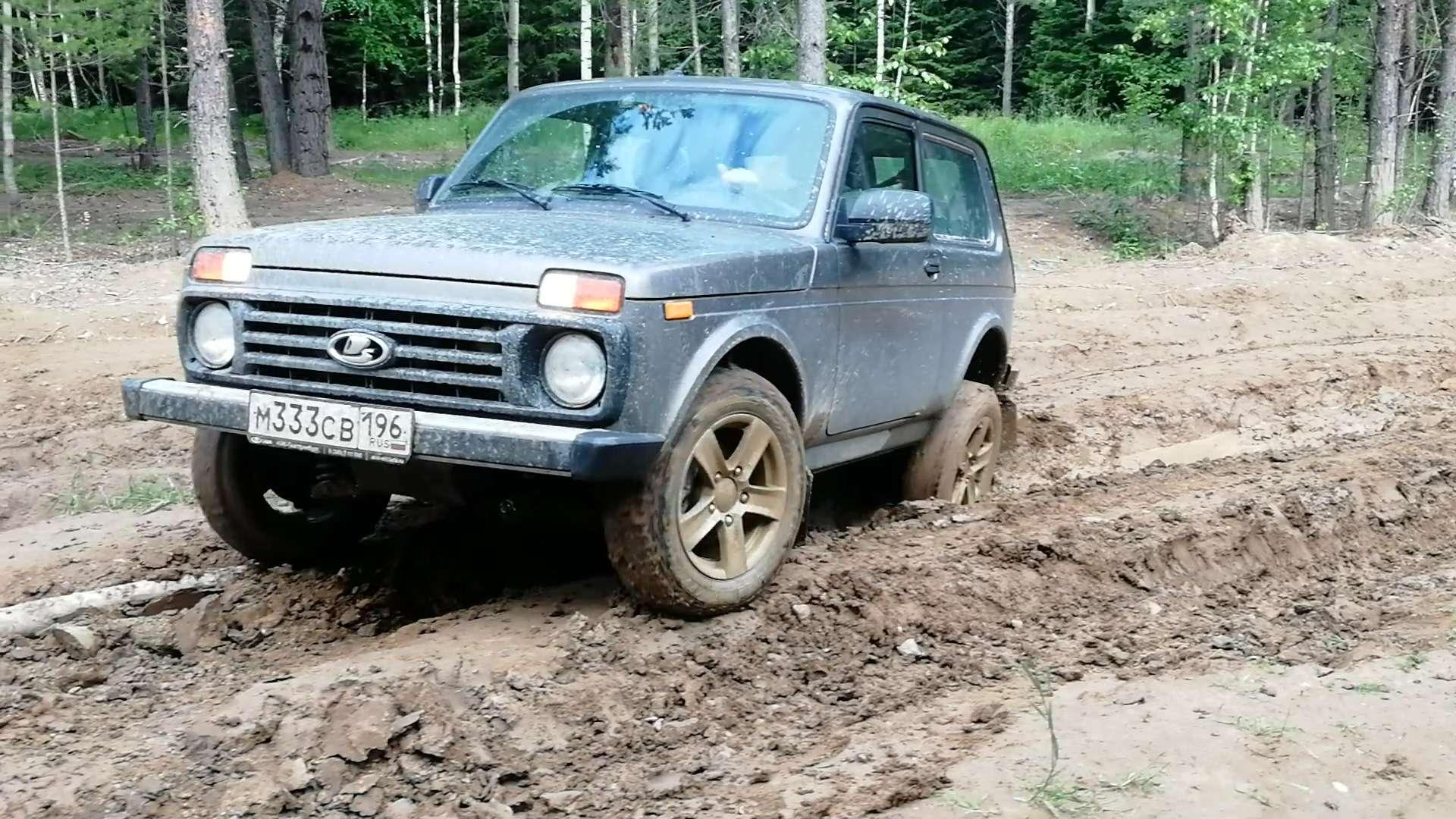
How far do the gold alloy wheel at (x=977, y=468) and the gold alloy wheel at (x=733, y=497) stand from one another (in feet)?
6.73

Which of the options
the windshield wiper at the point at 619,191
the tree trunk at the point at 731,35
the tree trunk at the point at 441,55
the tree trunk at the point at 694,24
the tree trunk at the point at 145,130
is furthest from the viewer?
the tree trunk at the point at 441,55

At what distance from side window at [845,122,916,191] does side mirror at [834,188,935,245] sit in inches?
10.9

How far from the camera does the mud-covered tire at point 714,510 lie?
13.6 feet

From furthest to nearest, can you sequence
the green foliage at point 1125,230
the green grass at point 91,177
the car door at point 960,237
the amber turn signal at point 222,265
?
the green grass at point 91,177 → the green foliage at point 1125,230 → the car door at point 960,237 → the amber turn signal at point 222,265

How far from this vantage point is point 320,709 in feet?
11.8

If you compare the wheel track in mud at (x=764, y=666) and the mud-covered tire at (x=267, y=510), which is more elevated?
the mud-covered tire at (x=267, y=510)

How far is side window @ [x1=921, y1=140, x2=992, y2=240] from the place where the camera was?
6.33m

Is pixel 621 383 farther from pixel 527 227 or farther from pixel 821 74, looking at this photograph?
pixel 821 74

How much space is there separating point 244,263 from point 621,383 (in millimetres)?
1434

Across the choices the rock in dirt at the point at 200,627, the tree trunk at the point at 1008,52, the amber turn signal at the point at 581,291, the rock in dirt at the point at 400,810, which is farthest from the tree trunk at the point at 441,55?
the rock in dirt at the point at 400,810

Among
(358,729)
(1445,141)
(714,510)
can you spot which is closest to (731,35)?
(1445,141)

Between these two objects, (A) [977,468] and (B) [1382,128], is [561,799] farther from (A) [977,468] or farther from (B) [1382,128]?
(B) [1382,128]

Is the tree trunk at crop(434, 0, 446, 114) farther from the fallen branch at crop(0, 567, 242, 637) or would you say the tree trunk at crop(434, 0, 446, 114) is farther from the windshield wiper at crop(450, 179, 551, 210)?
the fallen branch at crop(0, 567, 242, 637)

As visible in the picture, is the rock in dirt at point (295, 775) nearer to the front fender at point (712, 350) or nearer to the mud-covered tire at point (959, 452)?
the front fender at point (712, 350)
